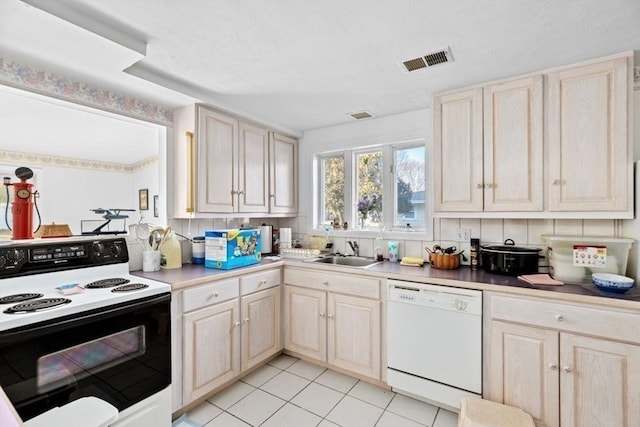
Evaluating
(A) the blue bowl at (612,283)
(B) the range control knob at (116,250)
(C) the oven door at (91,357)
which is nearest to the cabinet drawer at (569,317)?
(A) the blue bowl at (612,283)

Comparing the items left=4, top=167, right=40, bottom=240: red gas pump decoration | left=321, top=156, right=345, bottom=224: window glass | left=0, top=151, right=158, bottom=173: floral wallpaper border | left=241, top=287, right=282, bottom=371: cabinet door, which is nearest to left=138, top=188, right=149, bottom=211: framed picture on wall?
left=0, top=151, right=158, bottom=173: floral wallpaper border

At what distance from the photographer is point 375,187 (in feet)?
10.2

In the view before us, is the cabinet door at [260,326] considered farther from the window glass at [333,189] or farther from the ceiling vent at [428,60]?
the ceiling vent at [428,60]

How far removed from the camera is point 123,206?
2.30m

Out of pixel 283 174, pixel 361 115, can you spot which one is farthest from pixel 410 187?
pixel 283 174

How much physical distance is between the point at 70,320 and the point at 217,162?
151cm

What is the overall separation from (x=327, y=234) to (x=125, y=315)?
2.01 metres

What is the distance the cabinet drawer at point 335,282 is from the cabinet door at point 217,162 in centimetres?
81

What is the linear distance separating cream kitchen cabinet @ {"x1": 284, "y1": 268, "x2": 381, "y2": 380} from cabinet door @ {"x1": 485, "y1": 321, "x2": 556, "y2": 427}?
0.75 meters

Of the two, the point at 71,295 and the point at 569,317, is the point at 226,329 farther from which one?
the point at 569,317

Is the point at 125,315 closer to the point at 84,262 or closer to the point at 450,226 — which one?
the point at 84,262

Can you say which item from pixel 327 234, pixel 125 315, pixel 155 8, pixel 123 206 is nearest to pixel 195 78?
pixel 155 8

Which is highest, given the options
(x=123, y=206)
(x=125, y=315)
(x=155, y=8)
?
(x=155, y=8)

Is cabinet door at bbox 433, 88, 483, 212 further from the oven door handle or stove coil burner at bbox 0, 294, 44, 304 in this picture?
stove coil burner at bbox 0, 294, 44, 304
